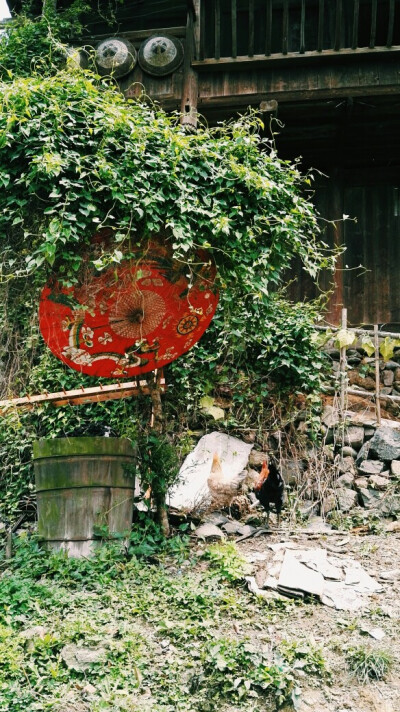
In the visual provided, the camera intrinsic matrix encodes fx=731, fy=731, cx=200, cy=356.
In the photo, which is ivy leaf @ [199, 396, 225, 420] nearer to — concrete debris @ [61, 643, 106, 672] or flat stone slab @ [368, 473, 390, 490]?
flat stone slab @ [368, 473, 390, 490]

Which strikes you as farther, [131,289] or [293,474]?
[293,474]

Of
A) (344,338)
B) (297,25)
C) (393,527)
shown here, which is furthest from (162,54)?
(393,527)

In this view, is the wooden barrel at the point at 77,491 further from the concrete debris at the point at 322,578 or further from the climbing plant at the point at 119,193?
the concrete debris at the point at 322,578

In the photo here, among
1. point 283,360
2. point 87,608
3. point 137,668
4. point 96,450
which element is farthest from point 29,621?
point 283,360

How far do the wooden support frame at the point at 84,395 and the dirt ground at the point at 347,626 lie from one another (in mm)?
1543

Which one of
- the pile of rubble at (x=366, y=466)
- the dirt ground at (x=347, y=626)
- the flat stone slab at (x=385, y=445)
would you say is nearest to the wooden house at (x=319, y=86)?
the pile of rubble at (x=366, y=466)

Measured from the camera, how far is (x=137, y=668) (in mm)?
4312

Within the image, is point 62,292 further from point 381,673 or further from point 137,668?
point 381,673

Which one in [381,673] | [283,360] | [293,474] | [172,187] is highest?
[172,187]

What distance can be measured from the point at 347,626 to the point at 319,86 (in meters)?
6.35

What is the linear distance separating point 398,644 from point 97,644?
73.5 inches

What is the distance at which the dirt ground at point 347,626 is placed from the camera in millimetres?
4180

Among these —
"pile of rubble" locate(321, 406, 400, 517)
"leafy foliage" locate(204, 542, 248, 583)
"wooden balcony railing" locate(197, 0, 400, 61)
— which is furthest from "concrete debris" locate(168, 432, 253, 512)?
"wooden balcony railing" locate(197, 0, 400, 61)

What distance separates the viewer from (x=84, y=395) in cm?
600
